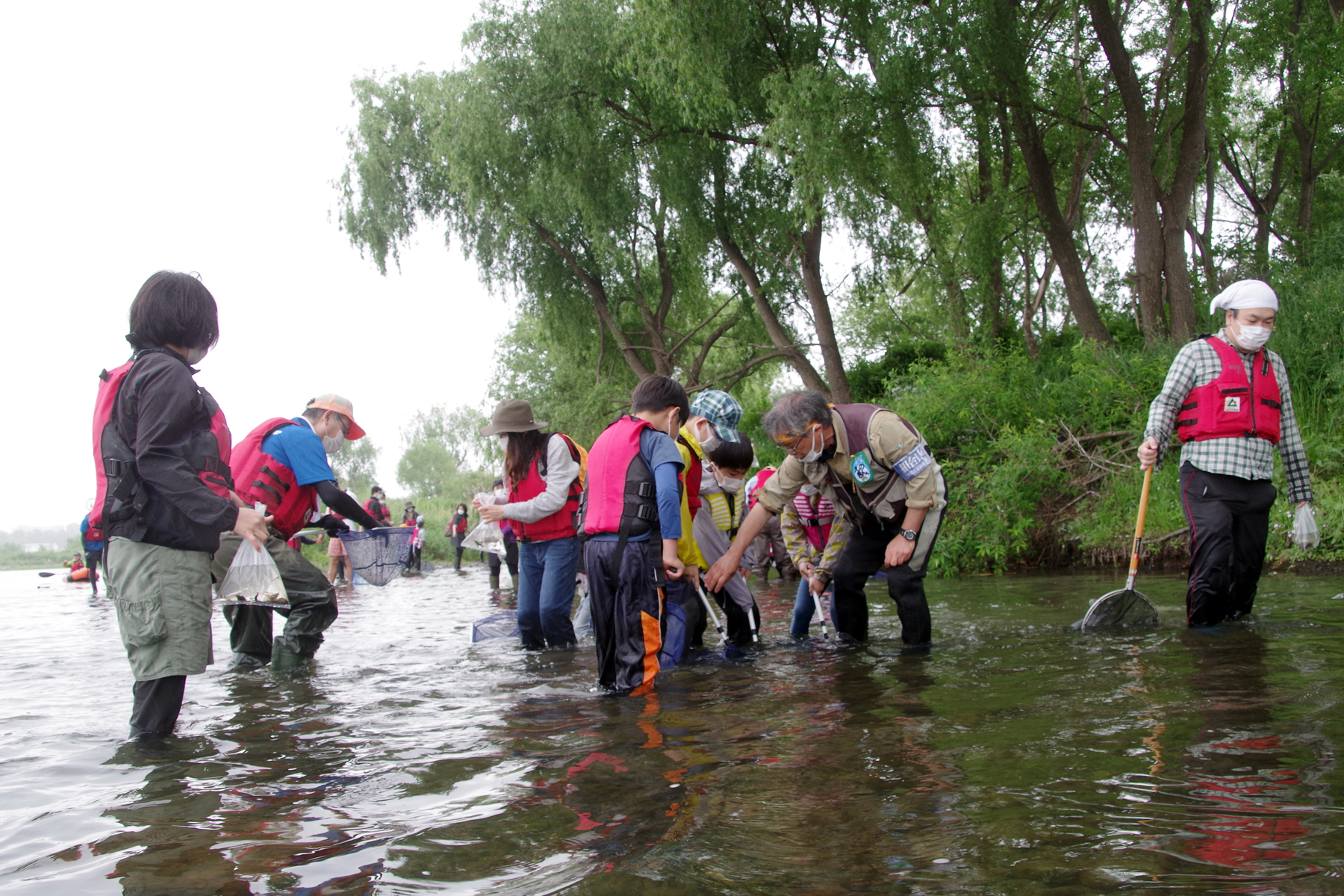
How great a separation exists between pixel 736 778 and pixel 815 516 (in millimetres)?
3990

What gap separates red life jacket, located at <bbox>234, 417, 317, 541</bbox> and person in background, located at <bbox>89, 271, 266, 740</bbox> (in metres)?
1.87

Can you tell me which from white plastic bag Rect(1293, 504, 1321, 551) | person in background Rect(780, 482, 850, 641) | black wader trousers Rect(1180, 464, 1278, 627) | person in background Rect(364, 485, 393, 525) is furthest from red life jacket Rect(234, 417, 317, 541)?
person in background Rect(364, 485, 393, 525)

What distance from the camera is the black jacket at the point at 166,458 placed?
400 cm

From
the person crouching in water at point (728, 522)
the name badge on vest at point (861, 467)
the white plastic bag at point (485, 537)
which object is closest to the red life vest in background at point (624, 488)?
the name badge on vest at point (861, 467)

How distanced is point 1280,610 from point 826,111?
9.79m

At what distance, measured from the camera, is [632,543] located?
4883 mm

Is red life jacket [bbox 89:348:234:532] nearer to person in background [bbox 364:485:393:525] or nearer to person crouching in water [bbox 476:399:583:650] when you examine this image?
person crouching in water [bbox 476:399:583:650]

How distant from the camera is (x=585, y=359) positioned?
88.5 ft

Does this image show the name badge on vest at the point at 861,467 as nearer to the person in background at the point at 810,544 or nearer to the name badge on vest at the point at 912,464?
the name badge on vest at the point at 912,464

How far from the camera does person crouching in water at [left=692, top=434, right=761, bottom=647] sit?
6.48 m

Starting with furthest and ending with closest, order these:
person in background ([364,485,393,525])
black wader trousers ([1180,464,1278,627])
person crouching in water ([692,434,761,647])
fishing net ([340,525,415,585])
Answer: person in background ([364,485,393,525]) < person crouching in water ([692,434,761,647]) < fishing net ([340,525,415,585]) < black wader trousers ([1180,464,1278,627])

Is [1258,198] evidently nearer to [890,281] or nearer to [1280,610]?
[890,281]

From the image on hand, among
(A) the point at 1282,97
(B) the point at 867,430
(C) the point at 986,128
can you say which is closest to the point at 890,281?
(C) the point at 986,128

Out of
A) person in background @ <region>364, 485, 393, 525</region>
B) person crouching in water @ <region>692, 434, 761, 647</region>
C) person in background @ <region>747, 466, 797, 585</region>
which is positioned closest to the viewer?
person crouching in water @ <region>692, 434, 761, 647</region>
